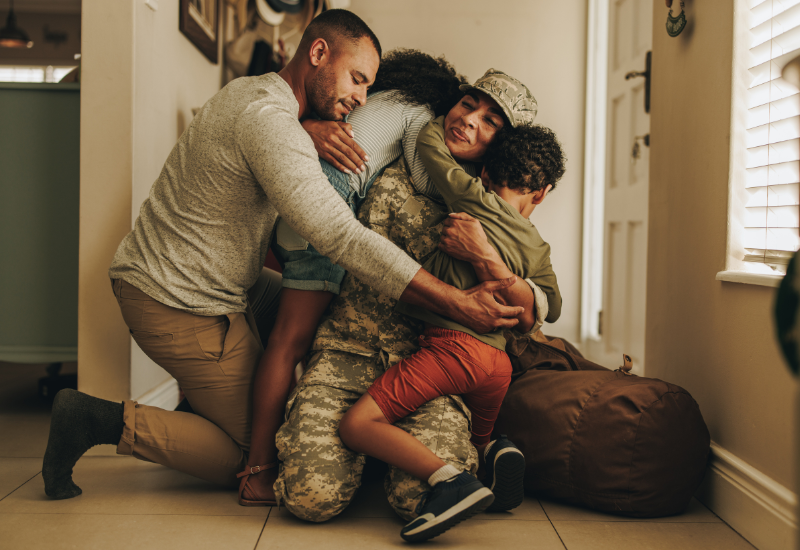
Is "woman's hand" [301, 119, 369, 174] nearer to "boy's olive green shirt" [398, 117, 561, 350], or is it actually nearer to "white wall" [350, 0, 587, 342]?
"boy's olive green shirt" [398, 117, 561, 350]

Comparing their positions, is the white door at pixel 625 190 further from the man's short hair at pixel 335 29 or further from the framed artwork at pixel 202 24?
the framed artwork at pixel 202 24

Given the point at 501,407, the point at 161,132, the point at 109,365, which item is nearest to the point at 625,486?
the point at 501,407

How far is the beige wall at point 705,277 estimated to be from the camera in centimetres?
131

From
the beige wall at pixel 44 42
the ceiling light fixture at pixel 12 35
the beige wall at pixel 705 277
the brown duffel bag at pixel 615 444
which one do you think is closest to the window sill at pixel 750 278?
the beige wall at pixel 705 277

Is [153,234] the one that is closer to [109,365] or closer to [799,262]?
[109,365]

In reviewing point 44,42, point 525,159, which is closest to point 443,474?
point 525,159

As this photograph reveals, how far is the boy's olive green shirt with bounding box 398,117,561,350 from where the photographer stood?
1428mm

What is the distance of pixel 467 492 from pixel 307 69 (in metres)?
1.14

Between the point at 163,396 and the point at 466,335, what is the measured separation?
1.26 meters

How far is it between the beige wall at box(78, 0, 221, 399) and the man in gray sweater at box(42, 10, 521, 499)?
0.35 meters

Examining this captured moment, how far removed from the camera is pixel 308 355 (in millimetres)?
1654

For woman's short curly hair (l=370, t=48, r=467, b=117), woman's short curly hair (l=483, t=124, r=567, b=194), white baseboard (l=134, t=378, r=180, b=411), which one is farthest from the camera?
white baseboard (l=134, t=378, r=180, b=411)

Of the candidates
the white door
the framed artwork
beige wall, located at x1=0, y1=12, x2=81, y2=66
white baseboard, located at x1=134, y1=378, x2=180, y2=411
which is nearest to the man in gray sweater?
white baseboard, located at x1=134, y1=378, x2=180, y2=411

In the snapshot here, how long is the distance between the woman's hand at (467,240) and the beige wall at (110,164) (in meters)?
1.05
